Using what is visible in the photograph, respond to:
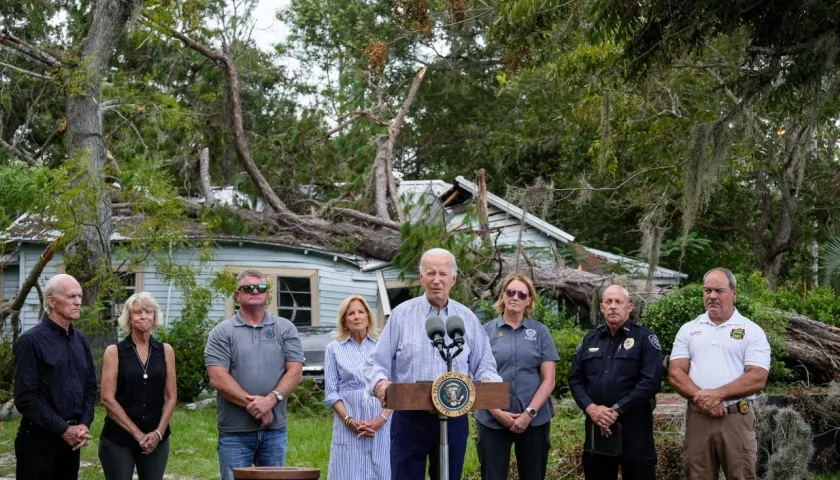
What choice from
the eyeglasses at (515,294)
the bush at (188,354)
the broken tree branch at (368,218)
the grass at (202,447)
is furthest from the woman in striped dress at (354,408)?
the broken tree branch at (368,218)

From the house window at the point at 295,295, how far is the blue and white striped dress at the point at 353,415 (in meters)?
12.6

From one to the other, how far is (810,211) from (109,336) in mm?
16983

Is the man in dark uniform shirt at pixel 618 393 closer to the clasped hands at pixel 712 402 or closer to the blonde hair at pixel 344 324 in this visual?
the clasped hands at pixel 712 402

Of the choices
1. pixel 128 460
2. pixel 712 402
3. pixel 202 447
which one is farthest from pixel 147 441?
pixel 202 447

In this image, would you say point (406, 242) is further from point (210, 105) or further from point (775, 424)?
point (210, 105)

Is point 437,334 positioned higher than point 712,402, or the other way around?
point 437,334

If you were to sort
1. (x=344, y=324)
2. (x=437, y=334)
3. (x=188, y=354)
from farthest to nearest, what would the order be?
(x=188, y=354)
(x=344, y=324)
(x=437, y=334)

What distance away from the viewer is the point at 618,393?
7324 millimetres

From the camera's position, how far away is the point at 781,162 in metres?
23.2

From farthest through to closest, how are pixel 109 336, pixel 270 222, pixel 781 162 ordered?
pixel 781 162 → pixel 270 222 → pixel 109 336

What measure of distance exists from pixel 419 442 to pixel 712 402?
2.19m

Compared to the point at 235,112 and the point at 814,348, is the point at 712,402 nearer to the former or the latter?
the point at 814,348

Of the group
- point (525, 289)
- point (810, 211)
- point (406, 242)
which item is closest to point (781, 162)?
point (810, 211)

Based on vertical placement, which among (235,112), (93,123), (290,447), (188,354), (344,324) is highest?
(235,112)
